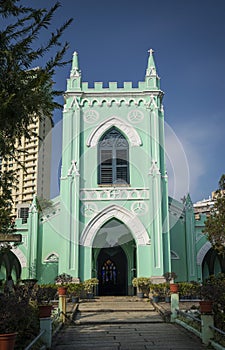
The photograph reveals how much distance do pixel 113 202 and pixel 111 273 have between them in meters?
5.79

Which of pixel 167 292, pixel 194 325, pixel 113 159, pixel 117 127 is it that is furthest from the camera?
pixel 117 127

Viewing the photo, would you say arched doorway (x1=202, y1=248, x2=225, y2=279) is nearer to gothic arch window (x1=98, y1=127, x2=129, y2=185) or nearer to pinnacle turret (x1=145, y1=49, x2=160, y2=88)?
gothic arch window (x1=98, y1=127, x2=129, y2=185)

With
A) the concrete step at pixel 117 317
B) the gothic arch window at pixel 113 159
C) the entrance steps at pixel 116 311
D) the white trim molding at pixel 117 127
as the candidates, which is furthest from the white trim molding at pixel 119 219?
the concrete step at pixel 117 317

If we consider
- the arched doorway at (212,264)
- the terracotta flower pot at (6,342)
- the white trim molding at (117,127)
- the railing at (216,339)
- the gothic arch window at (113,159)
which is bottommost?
the railing at (216,339)

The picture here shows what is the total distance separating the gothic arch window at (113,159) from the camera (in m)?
22.4

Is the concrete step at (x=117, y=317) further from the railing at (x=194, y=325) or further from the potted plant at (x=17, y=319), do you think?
the potted plant at (x=17, y=319)

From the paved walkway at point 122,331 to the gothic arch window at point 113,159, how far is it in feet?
22.0

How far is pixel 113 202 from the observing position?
21531 millimetres

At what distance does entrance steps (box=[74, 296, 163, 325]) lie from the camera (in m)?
14.3

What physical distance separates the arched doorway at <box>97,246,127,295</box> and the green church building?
1.43m

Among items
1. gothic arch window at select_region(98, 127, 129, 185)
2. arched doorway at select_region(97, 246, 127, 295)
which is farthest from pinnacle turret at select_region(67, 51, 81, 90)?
arched doorway at select_region(97, 246, 127, 295)

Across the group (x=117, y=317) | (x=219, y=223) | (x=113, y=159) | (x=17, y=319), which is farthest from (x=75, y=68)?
(x=17, y=319)

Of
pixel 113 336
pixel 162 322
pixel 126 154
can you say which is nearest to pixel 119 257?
pixel 126 154

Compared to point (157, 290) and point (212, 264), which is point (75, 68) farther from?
point (212, 264)
